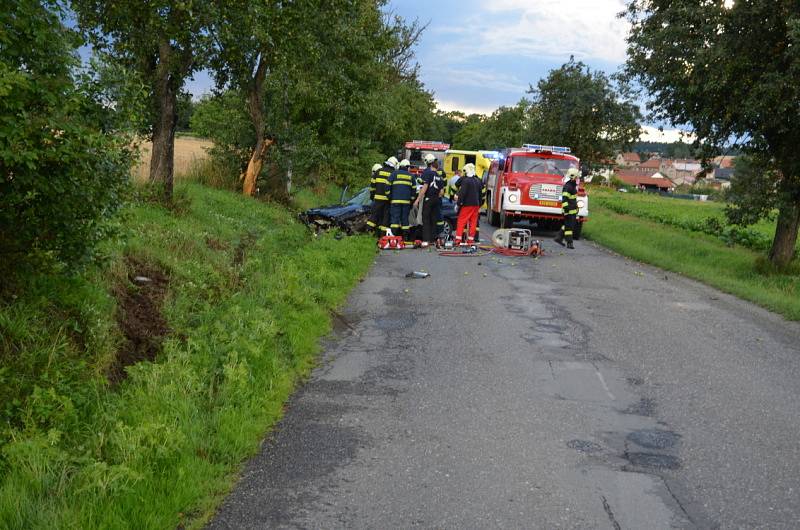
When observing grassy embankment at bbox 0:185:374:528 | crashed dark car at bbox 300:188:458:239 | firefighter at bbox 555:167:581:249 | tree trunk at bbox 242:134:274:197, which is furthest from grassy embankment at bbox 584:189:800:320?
tree trunk at bbox 242:134:274:197

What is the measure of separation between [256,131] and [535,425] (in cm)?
1754

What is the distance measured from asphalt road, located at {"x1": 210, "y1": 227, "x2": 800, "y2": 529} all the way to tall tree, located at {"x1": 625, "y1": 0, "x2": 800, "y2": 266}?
5.49 m

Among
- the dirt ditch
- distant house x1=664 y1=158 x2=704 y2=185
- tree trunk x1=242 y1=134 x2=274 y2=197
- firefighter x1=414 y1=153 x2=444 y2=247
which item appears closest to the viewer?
the dirt ditch

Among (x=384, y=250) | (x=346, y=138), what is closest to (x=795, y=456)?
(x=384, y=250)

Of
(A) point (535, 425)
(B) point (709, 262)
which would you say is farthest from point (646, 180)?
(A) point (535, 425)

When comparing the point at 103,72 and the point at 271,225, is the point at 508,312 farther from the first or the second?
the point at 271,225

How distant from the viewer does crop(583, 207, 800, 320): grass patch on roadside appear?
491 inches

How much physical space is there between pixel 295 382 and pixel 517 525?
301cm

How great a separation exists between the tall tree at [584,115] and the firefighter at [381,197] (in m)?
39.4

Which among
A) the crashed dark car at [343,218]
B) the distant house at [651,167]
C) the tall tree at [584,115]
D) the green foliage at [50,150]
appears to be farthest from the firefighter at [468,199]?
the distant house at [651,167]

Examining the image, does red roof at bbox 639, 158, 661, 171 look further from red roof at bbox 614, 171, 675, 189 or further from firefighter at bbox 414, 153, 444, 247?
firefighter at bbox 414, 153, 444, 247

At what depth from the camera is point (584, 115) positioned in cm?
5366

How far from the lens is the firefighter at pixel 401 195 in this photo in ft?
54.4

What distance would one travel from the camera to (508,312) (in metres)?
9.96
